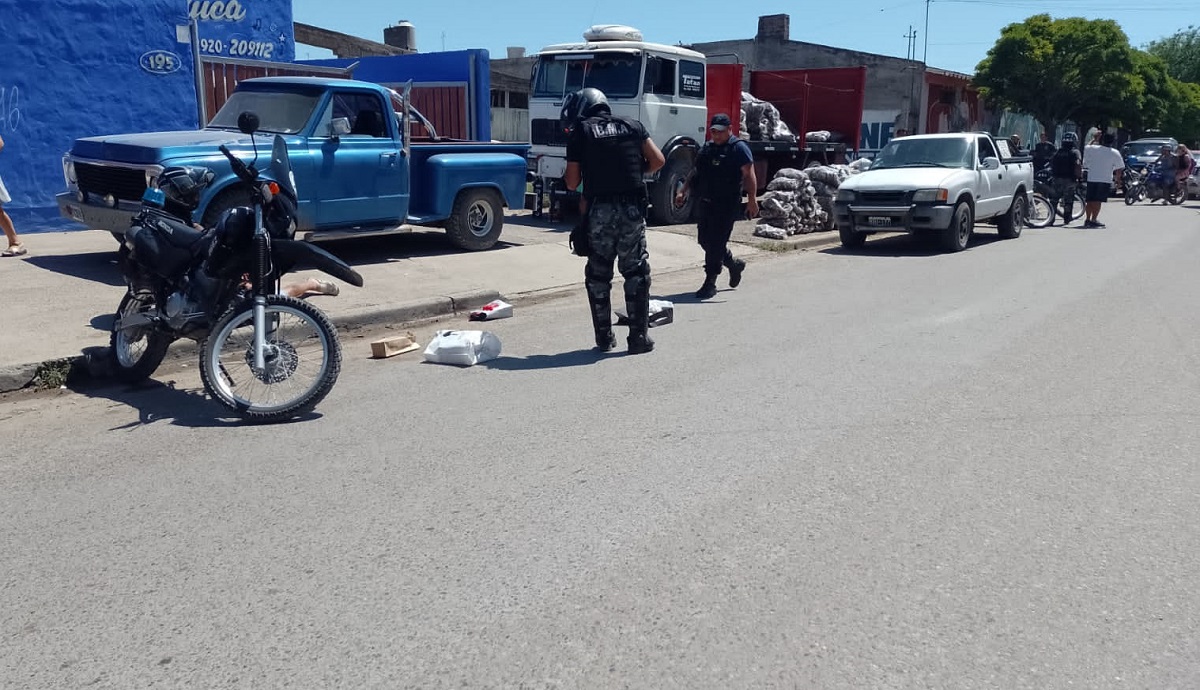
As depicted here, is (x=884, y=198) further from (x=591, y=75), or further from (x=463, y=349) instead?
(x=463, y=349)

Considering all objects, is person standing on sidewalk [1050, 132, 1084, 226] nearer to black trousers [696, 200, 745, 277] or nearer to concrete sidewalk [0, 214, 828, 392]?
concrete sidewalk [0, 214, 828, 392]

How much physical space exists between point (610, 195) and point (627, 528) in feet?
12.3

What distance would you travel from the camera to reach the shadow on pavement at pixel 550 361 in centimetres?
718

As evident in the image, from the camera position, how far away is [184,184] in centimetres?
613

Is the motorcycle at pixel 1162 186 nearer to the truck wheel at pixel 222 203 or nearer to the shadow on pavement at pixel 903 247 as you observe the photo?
the shadow on pavement at pixel 903 247

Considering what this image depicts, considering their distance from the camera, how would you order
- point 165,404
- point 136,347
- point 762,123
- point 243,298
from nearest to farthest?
point 243,298 < point 165,404 < point 136,347 < point 762,123

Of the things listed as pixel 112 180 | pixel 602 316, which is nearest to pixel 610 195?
pixel 602 316

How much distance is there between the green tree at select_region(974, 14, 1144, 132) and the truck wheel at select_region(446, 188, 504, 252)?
1229 inches

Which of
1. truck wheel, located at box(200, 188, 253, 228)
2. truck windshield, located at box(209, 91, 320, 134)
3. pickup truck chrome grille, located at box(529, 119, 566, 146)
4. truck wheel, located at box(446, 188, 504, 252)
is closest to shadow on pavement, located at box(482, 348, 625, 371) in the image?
truck wheel, located at box(200, 188, 253, 228)

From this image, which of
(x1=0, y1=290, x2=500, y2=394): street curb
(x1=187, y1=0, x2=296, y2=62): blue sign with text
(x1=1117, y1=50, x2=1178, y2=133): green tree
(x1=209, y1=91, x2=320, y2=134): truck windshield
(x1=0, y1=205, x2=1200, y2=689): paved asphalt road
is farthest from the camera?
(x1=1117, y1=50, x2=1178, y2=133): green tree

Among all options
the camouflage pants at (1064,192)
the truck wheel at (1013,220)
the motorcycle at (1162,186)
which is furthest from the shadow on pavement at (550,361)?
the motorcycle at (1162,186)

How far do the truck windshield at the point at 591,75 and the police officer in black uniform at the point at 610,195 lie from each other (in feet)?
27.2

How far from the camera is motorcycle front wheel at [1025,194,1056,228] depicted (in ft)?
64.8

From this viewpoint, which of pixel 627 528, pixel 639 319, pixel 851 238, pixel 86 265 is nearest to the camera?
pixel 627 528
